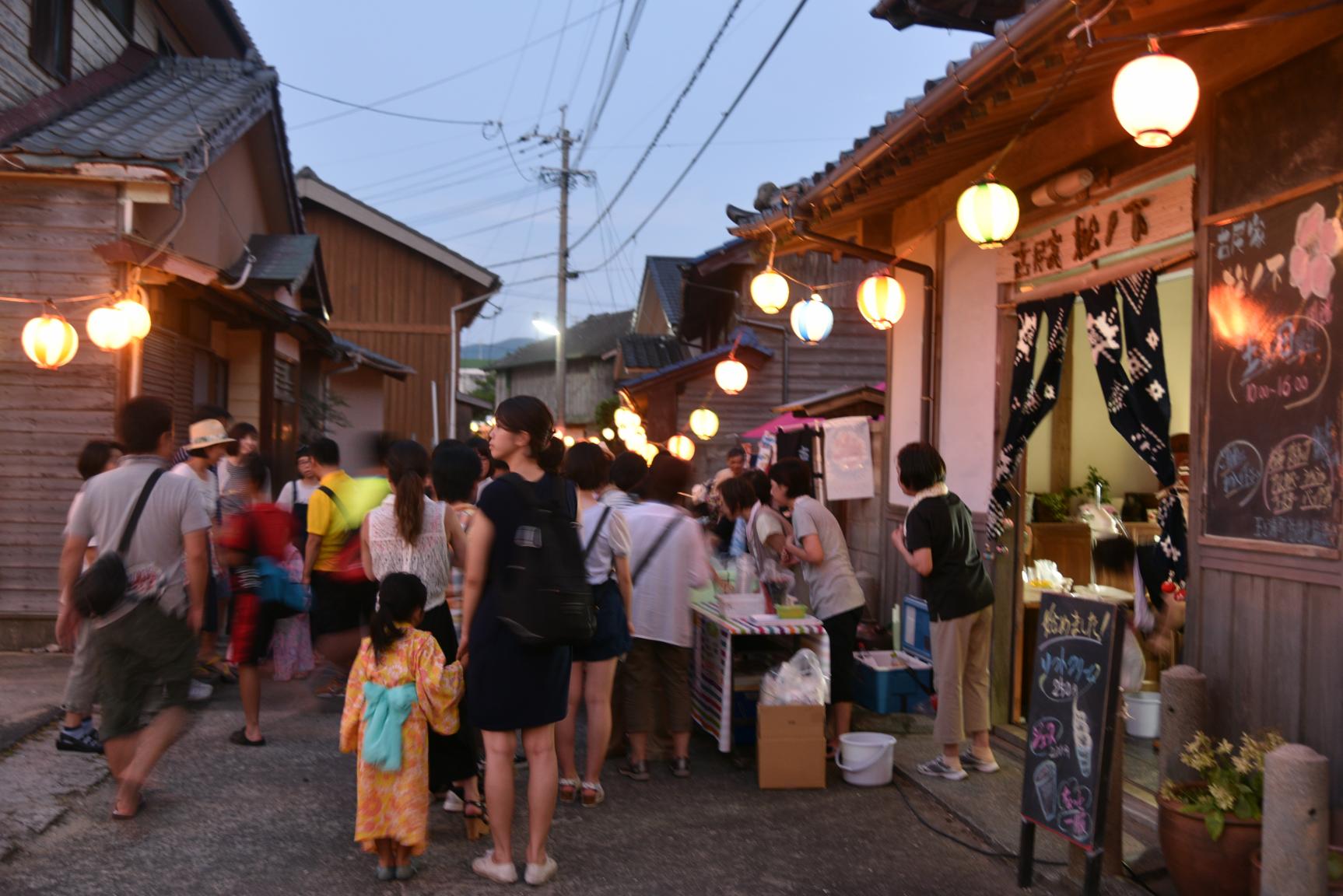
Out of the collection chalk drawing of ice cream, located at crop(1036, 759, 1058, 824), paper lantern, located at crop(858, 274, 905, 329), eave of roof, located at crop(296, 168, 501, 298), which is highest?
eave of roof, located at crop(296, 168, 501, 298)

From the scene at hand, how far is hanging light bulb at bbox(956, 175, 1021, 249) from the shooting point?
663 cm

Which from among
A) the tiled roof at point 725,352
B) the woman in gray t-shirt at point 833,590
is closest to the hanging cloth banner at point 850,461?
the woman in gray t-shirt at point 833,590

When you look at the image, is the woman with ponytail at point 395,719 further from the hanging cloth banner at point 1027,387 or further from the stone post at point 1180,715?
the hanging cloth banner at point 1027,387

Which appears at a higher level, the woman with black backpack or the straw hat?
the straw hat

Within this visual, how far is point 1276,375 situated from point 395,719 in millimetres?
4269

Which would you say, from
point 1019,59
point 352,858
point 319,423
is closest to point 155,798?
point 352,858

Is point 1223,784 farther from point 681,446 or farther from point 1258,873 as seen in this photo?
point 681,446

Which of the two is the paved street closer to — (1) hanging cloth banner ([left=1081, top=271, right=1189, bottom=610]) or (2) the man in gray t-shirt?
(2) the man in gray t-shirt

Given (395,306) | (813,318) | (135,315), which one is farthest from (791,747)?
(395,306)

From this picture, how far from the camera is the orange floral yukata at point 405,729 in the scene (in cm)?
500

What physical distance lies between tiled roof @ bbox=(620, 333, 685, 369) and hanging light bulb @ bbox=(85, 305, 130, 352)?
21.6m

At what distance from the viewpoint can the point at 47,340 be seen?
9.73 m

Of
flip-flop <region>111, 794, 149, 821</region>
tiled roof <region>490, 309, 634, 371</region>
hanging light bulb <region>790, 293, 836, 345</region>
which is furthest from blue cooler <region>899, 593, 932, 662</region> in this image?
tiled roof <region>490, 309, 634, 371</region>

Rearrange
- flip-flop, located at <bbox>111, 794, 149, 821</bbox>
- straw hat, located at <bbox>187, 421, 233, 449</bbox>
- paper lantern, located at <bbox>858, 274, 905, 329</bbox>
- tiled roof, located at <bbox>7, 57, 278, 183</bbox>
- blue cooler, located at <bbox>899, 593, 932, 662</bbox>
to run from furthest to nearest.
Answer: tiled roof, located at <bbox>7, 57, 278, 183</bbox>, blue cooler, located at <bbox>899, 593, 932, 662</bbox>, paper lantern, located at <bbox>858, 274, 905, 329</bbox>, straw hat, located at <bbox>187, 421, 233, 449</bbox>, flip-flop, located at <bbox>111, 794, 149, 821</bbox>
